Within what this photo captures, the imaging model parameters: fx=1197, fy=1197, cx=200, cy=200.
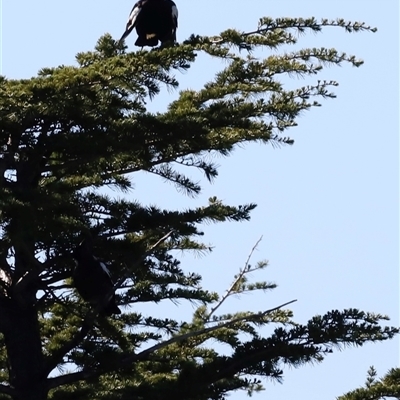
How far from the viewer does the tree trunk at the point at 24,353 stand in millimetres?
10086

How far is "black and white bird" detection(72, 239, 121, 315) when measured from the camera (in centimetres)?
1008

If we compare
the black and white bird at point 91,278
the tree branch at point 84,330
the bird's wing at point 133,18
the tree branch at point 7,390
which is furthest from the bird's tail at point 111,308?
the bird's wing at point 133,18

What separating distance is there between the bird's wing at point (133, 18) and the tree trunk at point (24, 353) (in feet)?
9.47

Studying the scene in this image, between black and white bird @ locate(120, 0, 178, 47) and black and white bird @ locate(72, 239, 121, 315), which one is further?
black and white bird @ locate(120, 0, 178, 47)

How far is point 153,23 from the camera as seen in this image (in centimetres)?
1205

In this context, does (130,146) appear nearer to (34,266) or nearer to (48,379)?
(34,266)

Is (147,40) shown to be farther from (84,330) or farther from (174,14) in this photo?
(84,330)

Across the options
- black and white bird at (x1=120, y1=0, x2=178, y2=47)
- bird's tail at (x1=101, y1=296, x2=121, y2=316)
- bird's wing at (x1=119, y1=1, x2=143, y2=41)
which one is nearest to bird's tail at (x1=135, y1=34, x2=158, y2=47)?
black and white bird at (x1=120, y1=0, x2=178, y2=47)

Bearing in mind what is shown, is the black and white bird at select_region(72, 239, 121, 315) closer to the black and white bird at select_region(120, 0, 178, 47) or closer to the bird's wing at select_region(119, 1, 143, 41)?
the bird's wing at select_region(119, 1, 143, 41)

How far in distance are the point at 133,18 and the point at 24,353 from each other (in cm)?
368

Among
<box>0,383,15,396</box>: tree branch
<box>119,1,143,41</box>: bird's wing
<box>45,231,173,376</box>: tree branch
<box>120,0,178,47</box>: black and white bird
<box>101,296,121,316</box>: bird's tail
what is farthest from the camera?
<box>120,0,178,47</box>: black and white bird

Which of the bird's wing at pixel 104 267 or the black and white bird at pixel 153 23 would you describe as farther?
the black and white bird at pixel 153 23

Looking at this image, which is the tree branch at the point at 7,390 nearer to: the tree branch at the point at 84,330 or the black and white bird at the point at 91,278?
the tree branch at the point at 84,330

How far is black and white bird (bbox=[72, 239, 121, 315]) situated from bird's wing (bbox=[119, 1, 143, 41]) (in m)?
2.44
